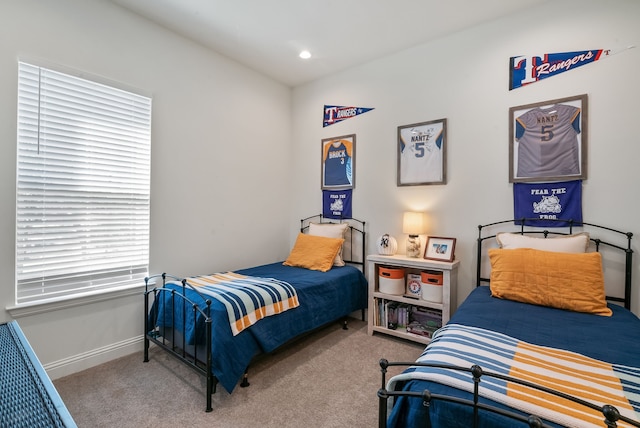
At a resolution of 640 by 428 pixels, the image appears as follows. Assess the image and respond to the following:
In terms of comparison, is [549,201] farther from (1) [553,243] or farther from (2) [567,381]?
(2) [567,381]

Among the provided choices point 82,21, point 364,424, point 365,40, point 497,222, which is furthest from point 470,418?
point 82,21

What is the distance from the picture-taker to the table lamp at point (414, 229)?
298 cm

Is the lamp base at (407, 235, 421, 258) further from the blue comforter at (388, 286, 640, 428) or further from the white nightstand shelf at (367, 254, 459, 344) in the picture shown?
the blue comforter at (388, 286, 640, 428)

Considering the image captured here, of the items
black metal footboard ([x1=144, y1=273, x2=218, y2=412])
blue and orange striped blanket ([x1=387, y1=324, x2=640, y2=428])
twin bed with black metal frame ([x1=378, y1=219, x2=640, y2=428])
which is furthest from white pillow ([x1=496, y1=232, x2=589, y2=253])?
black metal footboard ([x1=144, y1=273, x2=218, y2=412])

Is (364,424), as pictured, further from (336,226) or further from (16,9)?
(16,9)

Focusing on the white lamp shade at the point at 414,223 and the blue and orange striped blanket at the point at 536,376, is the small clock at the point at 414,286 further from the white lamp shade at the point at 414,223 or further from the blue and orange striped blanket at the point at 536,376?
the blue and orange striped blanket at the point at 536,376

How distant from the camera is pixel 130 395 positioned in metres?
2.05

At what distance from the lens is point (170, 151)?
2908 millimetres

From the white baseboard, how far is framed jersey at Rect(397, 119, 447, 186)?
2926mm

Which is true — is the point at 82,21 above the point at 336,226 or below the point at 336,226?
above

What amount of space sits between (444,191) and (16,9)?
3592 millimetres

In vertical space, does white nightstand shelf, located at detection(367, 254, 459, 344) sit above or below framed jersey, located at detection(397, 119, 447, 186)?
below

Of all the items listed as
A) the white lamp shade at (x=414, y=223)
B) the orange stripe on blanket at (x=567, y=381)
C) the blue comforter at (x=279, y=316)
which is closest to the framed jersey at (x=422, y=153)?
the white lamp shade at (x=414, y=223)

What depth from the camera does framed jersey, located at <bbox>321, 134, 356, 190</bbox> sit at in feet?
11.9
